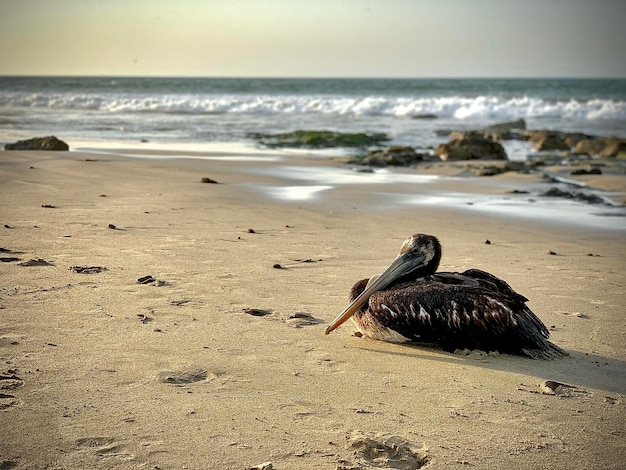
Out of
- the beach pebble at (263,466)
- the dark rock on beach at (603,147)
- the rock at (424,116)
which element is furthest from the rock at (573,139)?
the beach pebble at (263,466)

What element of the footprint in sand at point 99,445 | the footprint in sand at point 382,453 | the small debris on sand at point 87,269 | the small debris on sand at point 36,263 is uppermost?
the small debris on sand at point 36,263

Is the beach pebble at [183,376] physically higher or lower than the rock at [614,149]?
lower

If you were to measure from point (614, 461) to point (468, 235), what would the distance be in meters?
5.76

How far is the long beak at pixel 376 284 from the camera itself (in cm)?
495

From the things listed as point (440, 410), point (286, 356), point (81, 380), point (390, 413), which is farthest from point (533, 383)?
point (81, 380)

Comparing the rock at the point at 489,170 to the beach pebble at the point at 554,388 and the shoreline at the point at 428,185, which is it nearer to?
the shoreline at the point at 428,185

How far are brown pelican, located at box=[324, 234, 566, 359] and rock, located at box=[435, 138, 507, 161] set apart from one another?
1583cm

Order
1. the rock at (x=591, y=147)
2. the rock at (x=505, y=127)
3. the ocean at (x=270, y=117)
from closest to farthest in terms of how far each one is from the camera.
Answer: the rock at (x=591, y=147)
the ocean at (x=270, y=117)
the rock at (x=505, y=127)

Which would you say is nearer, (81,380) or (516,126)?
(81,380)

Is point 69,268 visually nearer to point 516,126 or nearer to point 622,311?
point 622,311

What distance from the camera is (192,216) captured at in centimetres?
916

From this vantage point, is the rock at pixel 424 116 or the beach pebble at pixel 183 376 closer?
the beach pebble at pixel 183 376

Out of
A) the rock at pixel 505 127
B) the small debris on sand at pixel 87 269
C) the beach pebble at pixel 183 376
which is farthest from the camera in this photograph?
the rock at pixel 505 127

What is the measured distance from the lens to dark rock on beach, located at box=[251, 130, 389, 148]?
79.2 ft
